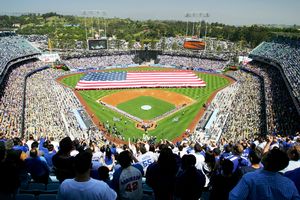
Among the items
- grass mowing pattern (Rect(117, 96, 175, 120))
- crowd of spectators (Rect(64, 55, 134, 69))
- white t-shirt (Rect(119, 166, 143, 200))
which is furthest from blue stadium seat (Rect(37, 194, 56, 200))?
crowd of spectators (Rect(64, 55, 134, 69))

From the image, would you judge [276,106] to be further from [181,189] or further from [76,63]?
[76,63]

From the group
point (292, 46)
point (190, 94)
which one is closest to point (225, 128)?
point (190, 94)

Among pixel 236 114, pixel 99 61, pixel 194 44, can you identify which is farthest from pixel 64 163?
Result: pixel 194 44

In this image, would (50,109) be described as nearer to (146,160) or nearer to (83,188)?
(146,160)

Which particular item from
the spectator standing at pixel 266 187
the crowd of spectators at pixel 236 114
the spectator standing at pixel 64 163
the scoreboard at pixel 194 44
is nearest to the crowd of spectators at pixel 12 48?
the crowd of spectators at pixel 236 114

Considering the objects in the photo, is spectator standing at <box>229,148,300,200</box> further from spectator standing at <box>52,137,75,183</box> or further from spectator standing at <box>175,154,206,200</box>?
spectator standing at <box>52,137,75,183</box>
